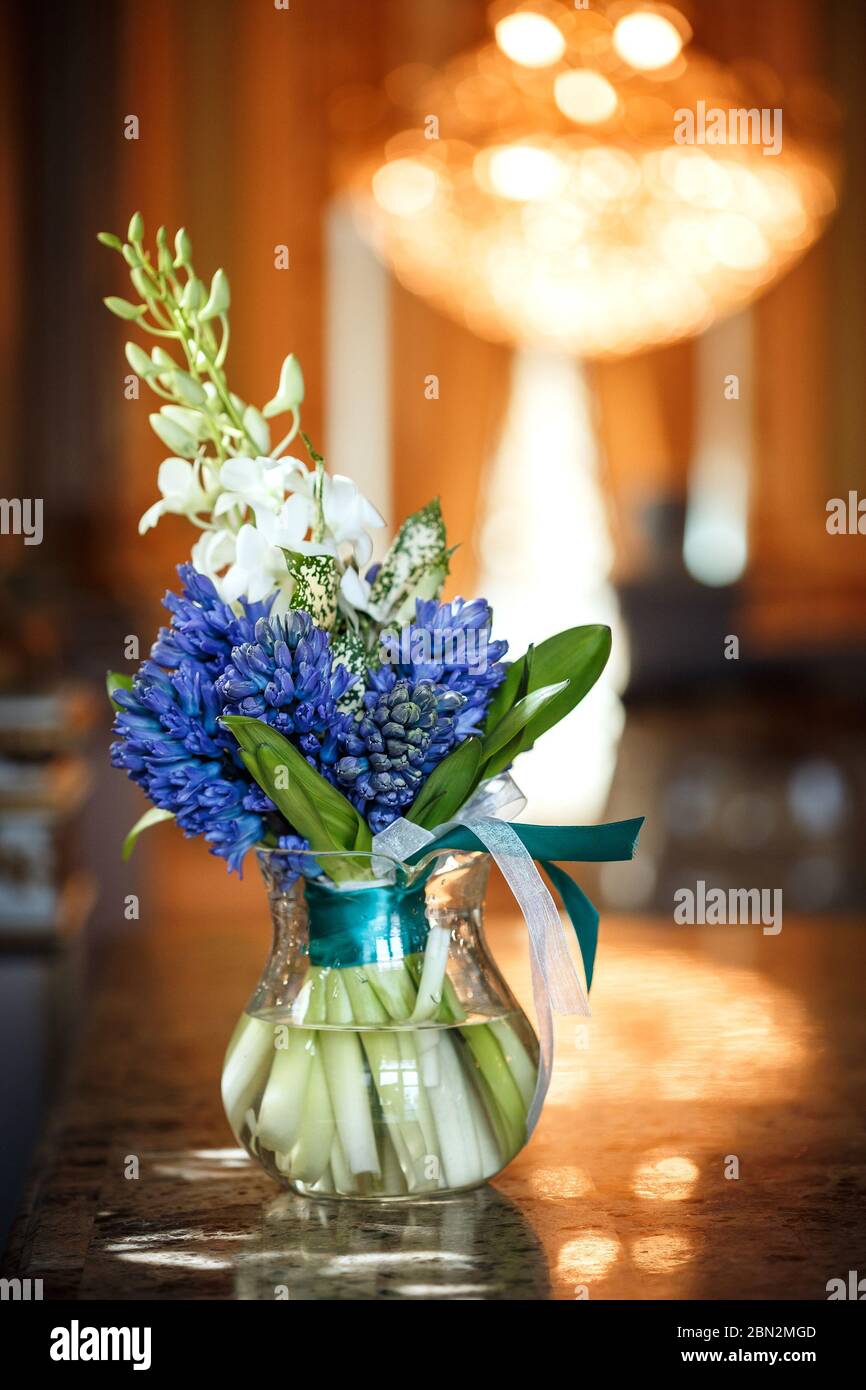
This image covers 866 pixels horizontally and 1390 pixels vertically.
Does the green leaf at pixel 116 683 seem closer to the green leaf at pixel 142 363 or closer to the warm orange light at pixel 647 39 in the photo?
the green leaf at pixel 142 363

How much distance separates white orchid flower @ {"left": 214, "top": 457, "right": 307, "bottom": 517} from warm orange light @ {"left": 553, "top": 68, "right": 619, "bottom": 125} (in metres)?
2.75

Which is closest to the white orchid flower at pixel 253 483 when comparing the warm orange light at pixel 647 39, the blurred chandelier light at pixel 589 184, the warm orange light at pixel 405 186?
the blurred chandelier light at pixel 589 184

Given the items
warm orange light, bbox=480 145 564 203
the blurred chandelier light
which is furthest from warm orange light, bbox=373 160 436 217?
warm orange light, bbox=480 145 564 203

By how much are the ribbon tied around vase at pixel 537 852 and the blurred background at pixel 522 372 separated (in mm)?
3227

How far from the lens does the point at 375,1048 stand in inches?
31.7

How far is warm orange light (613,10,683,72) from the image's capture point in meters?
3.10

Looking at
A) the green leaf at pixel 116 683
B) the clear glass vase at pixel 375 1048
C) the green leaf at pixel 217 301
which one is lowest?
the clear glass vase at pixel 375 1048

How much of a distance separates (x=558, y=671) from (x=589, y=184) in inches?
127

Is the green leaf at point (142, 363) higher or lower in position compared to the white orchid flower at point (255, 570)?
higher

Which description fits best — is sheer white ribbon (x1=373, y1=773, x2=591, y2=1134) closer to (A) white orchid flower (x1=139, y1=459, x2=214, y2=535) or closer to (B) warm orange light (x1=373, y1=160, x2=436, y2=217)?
(A) white orchid flower (x1=139, y1=459, x2=214, y2=535)

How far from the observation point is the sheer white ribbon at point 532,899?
0.82 m

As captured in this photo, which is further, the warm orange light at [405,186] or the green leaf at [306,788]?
the warm orange light at [405,186]

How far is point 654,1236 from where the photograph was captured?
80 centimetres

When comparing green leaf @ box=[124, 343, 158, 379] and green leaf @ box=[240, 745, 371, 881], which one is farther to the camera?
green leaf @ box=[124, 343, 158, 379]
